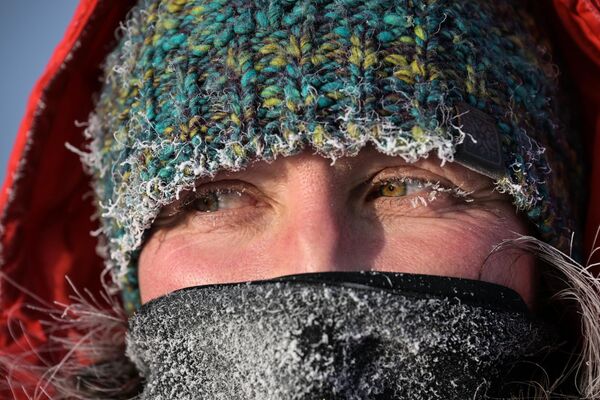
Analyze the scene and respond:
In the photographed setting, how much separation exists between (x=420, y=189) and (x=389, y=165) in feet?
0.32

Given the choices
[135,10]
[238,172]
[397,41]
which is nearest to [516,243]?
[397,41]

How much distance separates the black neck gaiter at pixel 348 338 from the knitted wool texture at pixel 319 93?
0.75ft

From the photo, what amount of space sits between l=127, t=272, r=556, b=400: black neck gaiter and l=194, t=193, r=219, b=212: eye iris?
235 millimetres

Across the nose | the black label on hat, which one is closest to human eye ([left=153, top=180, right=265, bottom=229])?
the nose

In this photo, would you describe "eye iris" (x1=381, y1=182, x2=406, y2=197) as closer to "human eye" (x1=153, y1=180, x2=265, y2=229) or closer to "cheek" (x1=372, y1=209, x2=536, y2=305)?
"cheek" (x1=372, y1=209, x2=536, y2=305)

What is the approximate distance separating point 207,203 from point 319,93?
363 mm

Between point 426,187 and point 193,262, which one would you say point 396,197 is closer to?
point 426,187

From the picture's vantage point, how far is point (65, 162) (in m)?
1.93

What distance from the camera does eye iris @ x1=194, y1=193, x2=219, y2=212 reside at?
1.54 metres

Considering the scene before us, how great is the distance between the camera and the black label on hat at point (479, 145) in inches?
53.3

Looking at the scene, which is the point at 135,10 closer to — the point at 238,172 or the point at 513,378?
the point at 238,172

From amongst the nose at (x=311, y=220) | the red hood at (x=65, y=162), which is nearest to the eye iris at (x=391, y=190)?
the nose at (x=311, y=220)

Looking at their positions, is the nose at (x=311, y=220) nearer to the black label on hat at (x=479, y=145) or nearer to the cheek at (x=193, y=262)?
the cheek at (x=193, y=262)

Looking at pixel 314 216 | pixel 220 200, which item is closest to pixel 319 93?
pixel 314 216
